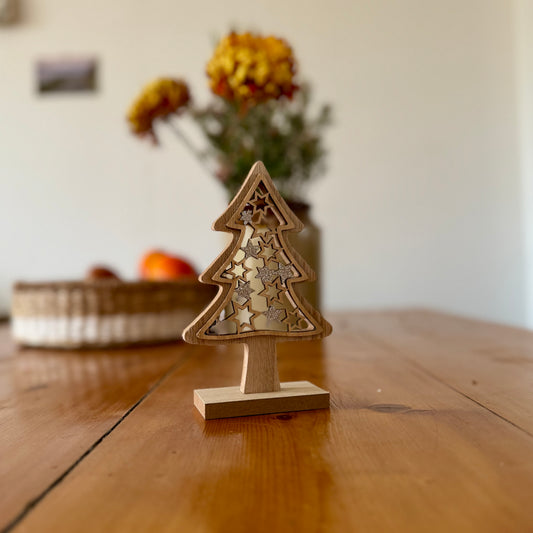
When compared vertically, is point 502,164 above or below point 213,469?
above

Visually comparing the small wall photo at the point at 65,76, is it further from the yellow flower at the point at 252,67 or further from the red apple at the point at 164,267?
the yellow flower at the point at 252,67

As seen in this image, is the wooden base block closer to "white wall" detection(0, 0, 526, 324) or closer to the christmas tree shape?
the christmas tree shape

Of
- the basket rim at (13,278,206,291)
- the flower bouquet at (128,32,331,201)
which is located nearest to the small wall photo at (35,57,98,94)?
the flower bouquet at (128,32,331,201)

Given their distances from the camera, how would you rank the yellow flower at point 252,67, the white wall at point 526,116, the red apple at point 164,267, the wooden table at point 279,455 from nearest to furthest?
the wooden table at point 279,455
the yellow flower at point 252,67
the red apple at point 164,267
the white wall at point 526,116

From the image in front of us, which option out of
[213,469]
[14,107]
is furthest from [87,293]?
[14,107]

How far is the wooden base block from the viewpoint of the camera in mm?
420

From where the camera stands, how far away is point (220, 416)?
16.5 inches

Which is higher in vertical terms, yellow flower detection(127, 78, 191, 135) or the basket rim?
yellow flower detection(127, 78, 191, 135)

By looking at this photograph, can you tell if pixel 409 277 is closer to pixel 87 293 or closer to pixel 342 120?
pixel 342 120

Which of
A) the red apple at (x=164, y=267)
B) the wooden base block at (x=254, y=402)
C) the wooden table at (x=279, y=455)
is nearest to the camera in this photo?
the wooden table at (x=279, y=455)

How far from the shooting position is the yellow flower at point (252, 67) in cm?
79

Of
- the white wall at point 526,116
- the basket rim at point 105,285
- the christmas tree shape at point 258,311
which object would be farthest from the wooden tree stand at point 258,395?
the white wall at point 526,116

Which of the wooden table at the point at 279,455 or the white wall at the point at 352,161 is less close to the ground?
the white wall at the point at 352,161

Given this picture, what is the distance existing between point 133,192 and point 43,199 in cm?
39
